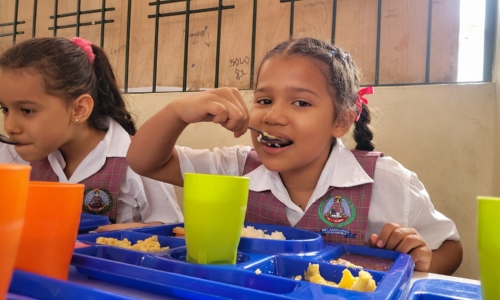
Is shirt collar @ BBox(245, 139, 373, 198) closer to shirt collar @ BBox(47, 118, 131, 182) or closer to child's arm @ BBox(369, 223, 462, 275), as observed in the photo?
child's arm @ BBox(369, 223, 462, 275)

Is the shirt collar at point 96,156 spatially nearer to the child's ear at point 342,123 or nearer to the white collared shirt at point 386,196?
the white collared shirt at point 386,196

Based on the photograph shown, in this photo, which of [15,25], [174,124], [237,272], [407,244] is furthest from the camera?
[15,25]

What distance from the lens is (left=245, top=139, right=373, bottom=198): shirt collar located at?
1.21m

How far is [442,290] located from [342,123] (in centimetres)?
83

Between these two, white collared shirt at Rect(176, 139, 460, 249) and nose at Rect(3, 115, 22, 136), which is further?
nose at Rect(3, 115, 22, 136)

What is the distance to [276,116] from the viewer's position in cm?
114

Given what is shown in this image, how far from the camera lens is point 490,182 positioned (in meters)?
1.56

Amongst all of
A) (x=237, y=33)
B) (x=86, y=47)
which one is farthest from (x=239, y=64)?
(x=86, y=47)

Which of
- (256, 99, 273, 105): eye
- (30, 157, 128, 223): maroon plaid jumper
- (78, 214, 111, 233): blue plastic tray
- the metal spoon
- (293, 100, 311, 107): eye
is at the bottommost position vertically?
(78, 214, 111, 233): blue plastic tray

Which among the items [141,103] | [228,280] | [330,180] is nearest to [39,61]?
[141,103]

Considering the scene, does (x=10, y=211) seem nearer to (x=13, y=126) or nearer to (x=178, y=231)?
(x=178, y=231)

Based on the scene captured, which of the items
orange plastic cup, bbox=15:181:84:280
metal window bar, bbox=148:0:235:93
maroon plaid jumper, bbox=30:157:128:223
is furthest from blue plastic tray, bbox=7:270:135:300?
metal window bar, bbox=148:0:235:93

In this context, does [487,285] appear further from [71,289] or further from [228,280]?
[71,289]

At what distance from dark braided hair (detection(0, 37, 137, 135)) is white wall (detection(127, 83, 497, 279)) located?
113 cm
